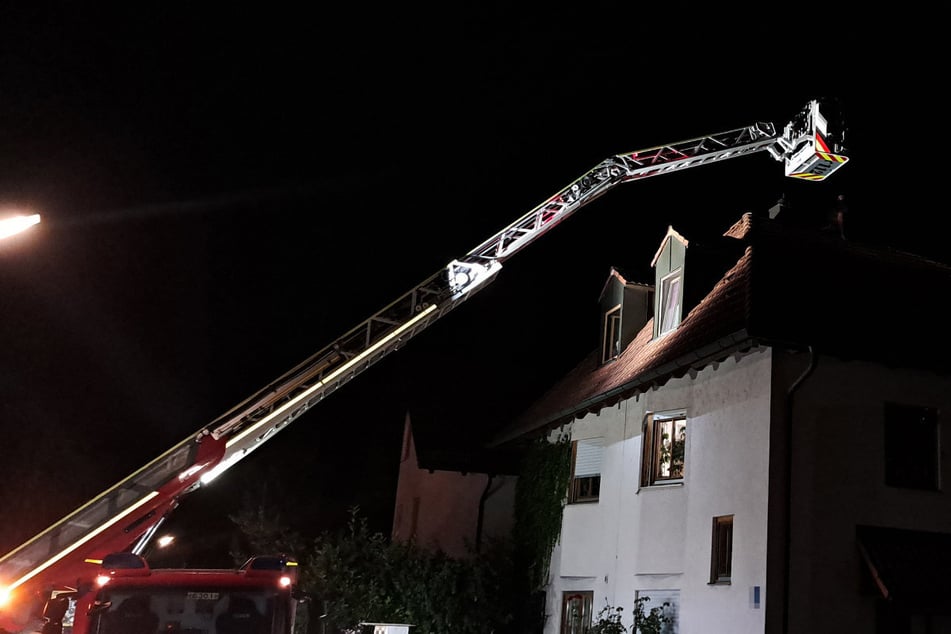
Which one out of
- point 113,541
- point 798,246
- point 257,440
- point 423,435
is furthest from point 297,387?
point 423,435

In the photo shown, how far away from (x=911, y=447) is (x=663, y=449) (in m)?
4.14

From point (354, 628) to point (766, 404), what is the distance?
10079mm

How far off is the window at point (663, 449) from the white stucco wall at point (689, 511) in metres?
0.22

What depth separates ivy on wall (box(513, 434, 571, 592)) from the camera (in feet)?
65.9

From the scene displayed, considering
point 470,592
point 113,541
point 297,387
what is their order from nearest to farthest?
point 113,541 → point 297,387 → point 470,592

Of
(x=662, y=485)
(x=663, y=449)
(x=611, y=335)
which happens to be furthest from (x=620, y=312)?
(x=662, y=485)

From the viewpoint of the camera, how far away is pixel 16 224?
25.8ft

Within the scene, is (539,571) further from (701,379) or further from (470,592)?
(701,379)

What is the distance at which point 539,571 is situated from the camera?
2033cm

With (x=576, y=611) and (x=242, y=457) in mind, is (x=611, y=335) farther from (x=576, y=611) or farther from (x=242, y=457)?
(x=242, y=457)

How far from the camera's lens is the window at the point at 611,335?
20.7 m

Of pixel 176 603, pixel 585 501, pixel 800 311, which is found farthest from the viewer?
pixel 585 501

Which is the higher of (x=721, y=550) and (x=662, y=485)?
(x=662, y=485)

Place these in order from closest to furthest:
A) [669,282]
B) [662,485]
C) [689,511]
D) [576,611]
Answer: [689,511] < [662,485] < [669,282] < [576,611]
